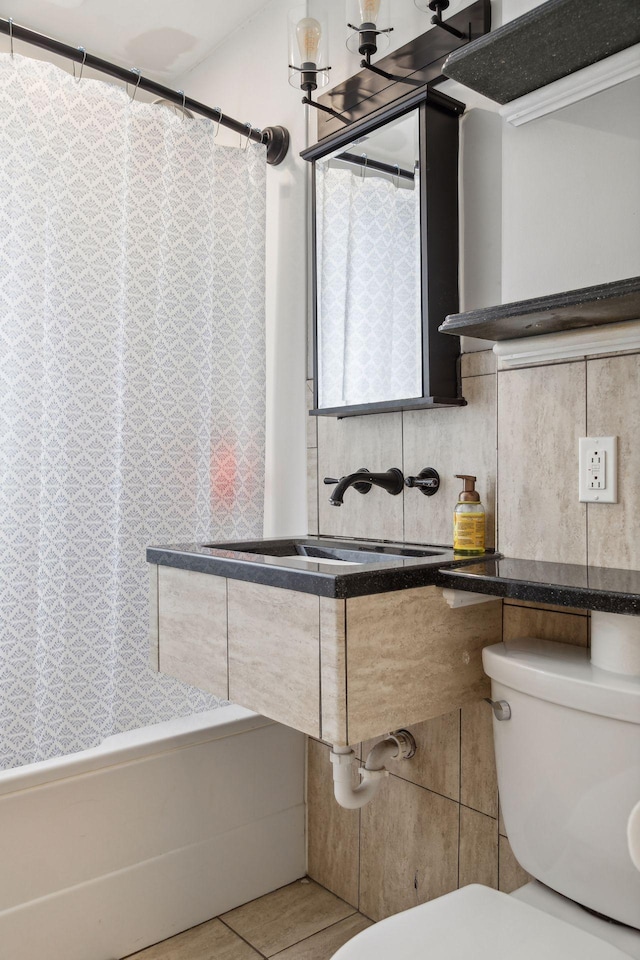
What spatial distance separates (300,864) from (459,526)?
1.16 meters

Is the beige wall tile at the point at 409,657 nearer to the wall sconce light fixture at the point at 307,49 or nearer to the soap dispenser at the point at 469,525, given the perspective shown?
the soap dispenser at the point at 469,525

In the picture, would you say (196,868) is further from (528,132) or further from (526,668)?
(528,132)

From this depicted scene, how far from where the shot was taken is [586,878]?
45.8 inches

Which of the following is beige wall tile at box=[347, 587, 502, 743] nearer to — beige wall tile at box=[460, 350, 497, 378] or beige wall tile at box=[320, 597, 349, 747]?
beige wall tile at box=[320, 597, 349, 747]

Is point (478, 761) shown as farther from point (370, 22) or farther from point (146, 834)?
point (370, 22)

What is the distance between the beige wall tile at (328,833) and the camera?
1.91 metres

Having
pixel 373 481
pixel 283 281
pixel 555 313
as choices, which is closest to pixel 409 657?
pixel 373 481

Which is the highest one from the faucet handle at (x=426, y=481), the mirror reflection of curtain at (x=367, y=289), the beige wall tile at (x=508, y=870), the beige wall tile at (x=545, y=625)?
the mirror reflection of curtain at (x=367, y=289)

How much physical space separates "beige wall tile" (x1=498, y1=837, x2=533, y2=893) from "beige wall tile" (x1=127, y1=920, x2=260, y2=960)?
61cm

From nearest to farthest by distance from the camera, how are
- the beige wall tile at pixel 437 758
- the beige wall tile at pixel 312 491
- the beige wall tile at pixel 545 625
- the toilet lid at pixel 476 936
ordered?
1. the toilet lid at pixel 476 936
2. the beige wall tile at pixel 545 625
3. the beige wall tile at pixel 437 758
4. the beige wall tile at pixel 312 491

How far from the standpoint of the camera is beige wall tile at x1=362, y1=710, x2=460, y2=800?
1.63m

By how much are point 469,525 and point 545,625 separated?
9.9 inches

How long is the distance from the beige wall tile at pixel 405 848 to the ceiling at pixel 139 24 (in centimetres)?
227

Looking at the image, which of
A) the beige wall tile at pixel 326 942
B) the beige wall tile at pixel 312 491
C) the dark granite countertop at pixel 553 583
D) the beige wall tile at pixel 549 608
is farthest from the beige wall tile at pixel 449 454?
the beige wall tile at pixel 326 942
